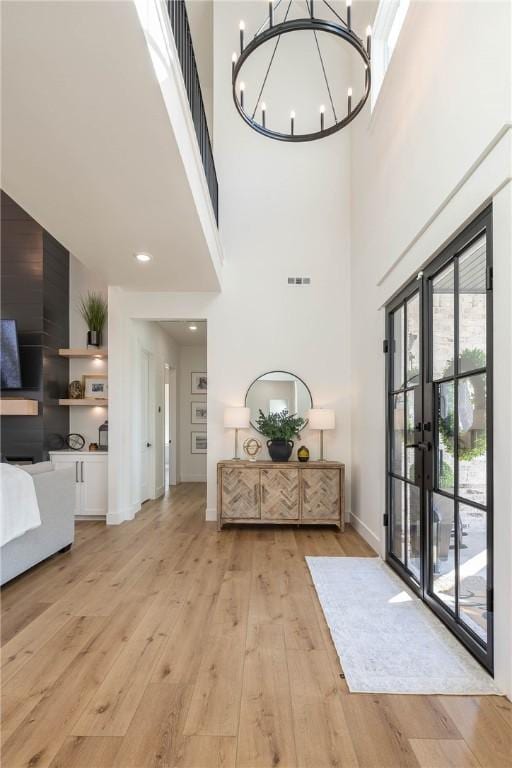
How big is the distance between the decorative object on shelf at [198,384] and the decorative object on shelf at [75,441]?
8.80 ft

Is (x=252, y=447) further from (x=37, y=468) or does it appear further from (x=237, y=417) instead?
(x=37, y=468)

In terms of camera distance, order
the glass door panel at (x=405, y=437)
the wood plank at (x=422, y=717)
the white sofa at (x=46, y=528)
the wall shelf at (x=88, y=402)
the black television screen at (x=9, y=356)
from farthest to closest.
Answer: the wall shelf at (x=88, y=402) < the black television screen at (x=9, y=356) < the white sofa at (x=46, y=528) < the glass door panel at (x=405, y=437) < the wood plank at (x=422, y=717)

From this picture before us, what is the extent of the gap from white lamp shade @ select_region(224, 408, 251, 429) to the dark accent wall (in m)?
2.34

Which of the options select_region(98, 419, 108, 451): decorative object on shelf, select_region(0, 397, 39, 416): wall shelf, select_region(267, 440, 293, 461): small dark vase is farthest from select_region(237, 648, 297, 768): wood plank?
select_region(0, 397, 39, 416): wall shelf

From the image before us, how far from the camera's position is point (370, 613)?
2.79m

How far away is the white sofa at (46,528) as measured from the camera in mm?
3295

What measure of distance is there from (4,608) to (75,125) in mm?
2891

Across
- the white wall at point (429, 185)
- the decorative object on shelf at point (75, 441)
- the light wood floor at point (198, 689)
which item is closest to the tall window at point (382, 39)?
the white wall at point (429, 185)

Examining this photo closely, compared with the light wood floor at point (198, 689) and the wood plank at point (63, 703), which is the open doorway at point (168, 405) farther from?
the wood plank at point (63, 703)

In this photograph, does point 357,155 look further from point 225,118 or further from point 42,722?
point 42,722

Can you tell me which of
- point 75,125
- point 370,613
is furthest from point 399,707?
point 75,125

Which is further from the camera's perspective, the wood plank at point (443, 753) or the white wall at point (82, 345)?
the white wall at point (82, 345)

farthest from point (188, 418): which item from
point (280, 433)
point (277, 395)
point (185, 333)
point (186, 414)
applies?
point (280, 433)

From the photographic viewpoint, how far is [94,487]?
5.59 m
